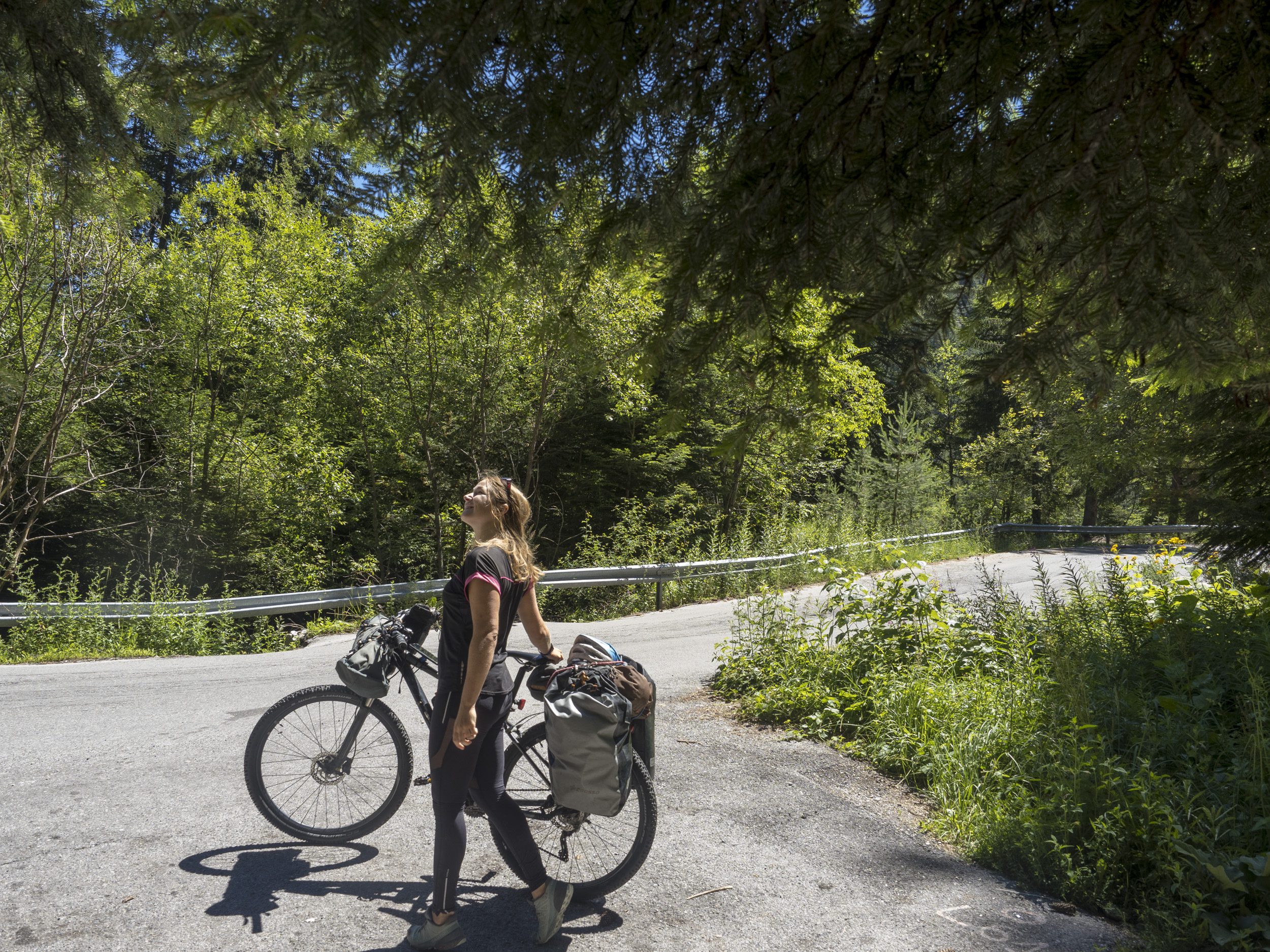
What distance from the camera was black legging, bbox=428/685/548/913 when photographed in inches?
129

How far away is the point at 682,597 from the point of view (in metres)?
14.2

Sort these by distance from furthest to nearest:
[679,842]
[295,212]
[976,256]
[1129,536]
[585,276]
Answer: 1. [1129,536]
2. [295,212]
3. [679,842]
4. [585,276]
5. [976,256]

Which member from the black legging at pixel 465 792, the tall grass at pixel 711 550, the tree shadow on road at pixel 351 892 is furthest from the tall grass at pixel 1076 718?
the tall grass at pixel 711 550

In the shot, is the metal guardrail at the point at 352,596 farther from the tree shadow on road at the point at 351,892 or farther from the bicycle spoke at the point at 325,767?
the tree shadow on road at the point at 351,892

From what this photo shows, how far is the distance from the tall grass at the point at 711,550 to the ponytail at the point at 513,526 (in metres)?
8.25

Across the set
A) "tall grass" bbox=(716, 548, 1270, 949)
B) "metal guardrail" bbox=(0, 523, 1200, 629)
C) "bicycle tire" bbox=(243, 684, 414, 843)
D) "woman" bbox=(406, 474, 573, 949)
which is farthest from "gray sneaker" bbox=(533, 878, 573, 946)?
"metal guardrail" bbox=(0, 523, 1200, 629)

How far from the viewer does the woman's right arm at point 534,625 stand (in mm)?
3580

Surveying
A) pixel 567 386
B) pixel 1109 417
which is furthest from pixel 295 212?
pixel 1109 417

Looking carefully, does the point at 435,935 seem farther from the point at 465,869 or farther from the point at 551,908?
the point at 465,869

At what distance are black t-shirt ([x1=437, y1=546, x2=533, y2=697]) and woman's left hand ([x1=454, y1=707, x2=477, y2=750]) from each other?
0.11 metres

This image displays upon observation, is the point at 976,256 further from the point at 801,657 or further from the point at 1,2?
the point at 801,657

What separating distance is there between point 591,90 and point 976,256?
1615mm

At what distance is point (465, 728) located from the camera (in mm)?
3248

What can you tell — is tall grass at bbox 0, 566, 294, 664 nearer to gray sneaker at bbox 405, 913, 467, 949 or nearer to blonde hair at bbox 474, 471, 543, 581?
gray sneaker at bbox 405, 913, 467, 949
